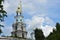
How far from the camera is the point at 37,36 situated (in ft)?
270

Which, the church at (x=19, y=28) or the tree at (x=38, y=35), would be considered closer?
the tree at (x=38, y=35)

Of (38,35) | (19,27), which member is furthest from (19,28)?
(38,35)

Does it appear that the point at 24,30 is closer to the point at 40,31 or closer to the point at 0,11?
the point at 40,31

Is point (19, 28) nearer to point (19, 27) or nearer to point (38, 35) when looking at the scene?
point (19, 27)

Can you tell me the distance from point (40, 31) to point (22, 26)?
134 ft

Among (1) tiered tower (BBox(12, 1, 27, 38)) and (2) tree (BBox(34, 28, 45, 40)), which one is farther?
(1) tiered tower (BBox(12, 1, 27, 38))

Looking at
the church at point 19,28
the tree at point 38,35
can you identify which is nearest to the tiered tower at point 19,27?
the church at point 19,28

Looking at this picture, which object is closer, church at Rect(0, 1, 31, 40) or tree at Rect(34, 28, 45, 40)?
tree at Rect(34, 28, 45, 40)

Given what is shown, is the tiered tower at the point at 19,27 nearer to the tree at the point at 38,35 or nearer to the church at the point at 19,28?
the church at the point at 19,28

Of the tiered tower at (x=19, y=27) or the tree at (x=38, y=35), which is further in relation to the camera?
the tiered tower at (x=19, y=27)

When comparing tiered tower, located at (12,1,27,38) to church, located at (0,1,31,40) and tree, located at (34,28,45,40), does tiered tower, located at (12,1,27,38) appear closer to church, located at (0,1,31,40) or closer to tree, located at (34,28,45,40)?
church, located at (0,1,31,40)

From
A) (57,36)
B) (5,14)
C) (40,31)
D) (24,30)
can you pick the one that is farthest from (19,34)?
(5,14)

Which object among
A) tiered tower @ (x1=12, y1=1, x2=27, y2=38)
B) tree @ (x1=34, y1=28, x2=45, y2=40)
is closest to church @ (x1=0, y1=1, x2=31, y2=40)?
tiered tower @ (x1=12, y1=1, x2=27, y2=38)

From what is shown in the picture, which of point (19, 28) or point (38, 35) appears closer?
point (38, 35)
